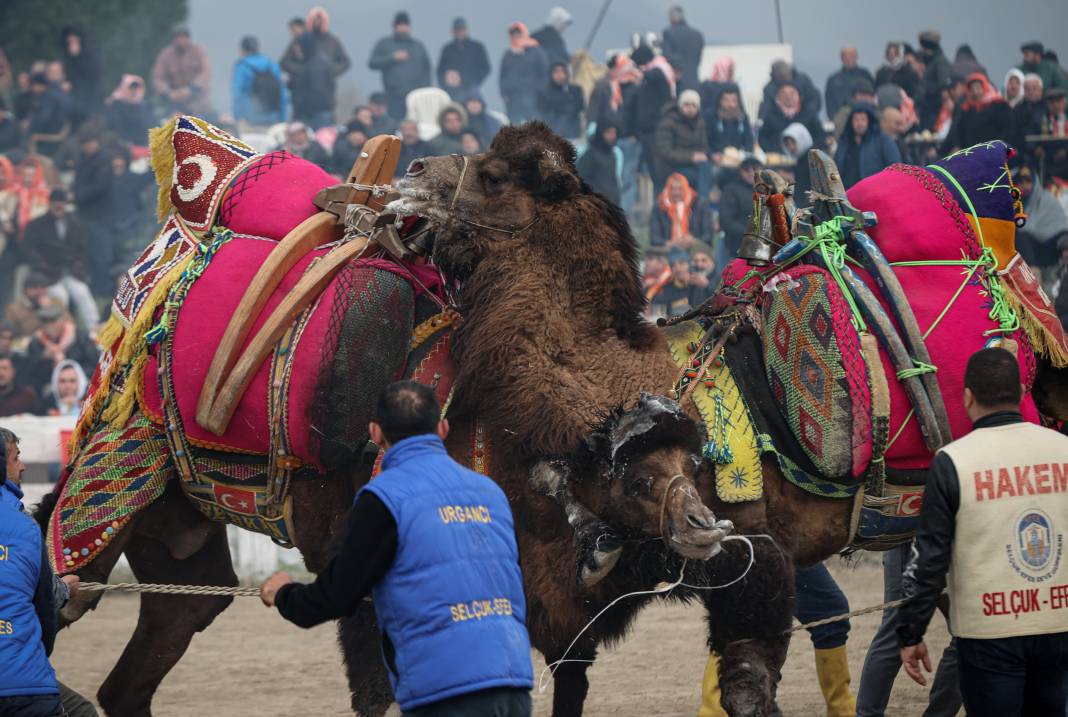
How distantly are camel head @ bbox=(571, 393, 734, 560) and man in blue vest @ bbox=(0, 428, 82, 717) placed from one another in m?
1.71

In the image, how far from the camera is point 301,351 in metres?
4.85

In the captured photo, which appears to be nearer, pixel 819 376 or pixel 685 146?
pixel 819 376

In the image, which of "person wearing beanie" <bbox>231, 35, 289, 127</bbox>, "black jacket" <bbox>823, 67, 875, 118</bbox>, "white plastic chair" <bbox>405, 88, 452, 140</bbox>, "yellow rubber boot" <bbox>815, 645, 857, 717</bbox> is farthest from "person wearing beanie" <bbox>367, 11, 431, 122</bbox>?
"yellow rubber boot" <bbox>815, 645, 857, 717</bbox>

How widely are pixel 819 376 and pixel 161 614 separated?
2968mm

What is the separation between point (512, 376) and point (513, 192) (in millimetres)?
704

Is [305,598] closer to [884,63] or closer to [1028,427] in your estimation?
[1028,427]

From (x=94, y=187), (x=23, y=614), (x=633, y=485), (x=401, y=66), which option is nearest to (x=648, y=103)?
(x=401, y=66)

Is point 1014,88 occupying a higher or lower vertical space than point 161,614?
higher

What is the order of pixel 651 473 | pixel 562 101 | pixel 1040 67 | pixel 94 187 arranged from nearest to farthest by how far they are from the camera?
1. pixel 651 473
2. pixel 1040 67
3. pixel 94 187
4. pixel 562 101

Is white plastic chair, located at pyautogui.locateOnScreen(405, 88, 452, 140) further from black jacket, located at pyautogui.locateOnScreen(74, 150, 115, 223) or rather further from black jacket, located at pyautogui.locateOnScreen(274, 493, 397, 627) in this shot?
black jacket, located at pyautogui.locateOnScreen(274, 493, 397, 627)

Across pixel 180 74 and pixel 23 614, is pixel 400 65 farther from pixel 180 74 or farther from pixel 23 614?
pixel 23 614

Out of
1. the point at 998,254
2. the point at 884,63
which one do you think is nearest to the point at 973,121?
the point at 884,63

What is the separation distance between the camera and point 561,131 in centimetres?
1555

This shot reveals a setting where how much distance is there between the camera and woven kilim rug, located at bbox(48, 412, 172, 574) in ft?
16.6
